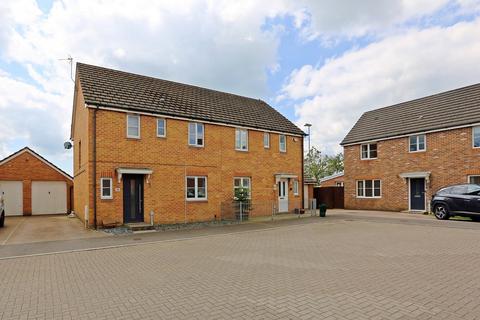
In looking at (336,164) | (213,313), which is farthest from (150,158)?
(336,164)

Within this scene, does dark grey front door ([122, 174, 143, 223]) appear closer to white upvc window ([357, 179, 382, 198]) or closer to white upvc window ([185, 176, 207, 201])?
white upvc window ([185, 176, 207, 201])

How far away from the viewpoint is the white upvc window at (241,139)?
19.8 m

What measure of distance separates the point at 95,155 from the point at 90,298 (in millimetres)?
9990

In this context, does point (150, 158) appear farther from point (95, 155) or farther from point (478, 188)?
point (478, 188)

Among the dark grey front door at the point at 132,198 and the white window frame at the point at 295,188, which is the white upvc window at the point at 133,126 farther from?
the white window frame at the point at 295,188

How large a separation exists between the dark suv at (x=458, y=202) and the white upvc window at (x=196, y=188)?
12405 millimetres

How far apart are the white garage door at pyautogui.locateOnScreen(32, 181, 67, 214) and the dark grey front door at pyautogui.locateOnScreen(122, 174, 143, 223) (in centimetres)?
1244

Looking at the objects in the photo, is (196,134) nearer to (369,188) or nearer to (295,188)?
(295,188)

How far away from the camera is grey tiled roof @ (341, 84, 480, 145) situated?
2061cm

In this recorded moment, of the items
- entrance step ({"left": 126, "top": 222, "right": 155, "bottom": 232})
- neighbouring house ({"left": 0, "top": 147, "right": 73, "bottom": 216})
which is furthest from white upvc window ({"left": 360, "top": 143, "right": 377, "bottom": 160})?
neighbouring house ({"left": 0, "top": 147, "right": 73, "bottom": 216})

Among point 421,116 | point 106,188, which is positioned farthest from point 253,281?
point 421,116

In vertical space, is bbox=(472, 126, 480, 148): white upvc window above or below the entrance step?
above

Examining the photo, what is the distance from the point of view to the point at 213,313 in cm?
484

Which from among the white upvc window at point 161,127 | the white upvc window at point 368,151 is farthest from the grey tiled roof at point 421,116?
the white upvc window at point 161,127
